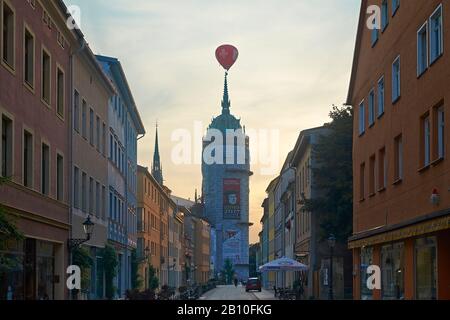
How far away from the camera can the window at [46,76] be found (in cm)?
2378

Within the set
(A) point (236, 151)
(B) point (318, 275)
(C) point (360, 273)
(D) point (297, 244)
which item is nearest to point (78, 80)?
(C) point (360, 273)

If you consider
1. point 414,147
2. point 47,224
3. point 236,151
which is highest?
point 236,151

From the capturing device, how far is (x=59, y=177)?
1046 inches

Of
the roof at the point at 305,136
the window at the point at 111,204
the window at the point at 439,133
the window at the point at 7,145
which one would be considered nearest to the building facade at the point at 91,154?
the window at the point at 111,204

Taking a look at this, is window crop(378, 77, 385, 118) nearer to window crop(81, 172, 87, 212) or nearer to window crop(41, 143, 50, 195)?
window crop(41, 143, 50, 195)

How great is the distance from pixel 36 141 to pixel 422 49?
35.0ft

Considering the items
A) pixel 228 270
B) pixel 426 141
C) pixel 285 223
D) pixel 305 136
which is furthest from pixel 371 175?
pixel 228 270

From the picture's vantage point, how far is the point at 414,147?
21.0 metres

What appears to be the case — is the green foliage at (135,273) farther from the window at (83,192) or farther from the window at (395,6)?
the window at (395,6)

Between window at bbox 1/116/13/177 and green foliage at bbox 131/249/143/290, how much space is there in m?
32.2

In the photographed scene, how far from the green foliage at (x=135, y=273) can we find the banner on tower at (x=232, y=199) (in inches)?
4529

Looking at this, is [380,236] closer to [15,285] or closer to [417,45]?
[417,45]

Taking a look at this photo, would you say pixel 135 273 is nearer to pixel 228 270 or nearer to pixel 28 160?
pixel 28 160

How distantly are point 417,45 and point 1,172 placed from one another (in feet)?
35.5
